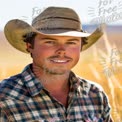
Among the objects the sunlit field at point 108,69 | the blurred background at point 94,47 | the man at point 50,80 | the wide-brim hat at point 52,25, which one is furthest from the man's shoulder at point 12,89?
the sunlit field at point 108,69

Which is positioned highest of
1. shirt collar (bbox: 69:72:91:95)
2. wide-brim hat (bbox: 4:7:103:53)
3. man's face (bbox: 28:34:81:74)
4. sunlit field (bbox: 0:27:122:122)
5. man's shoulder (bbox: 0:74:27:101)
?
wide-brim hat (bbox: 4:7:103:53)

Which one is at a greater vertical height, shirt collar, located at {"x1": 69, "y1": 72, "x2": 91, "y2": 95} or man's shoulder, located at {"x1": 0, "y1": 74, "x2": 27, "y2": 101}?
man's shoulder, located at {"x1": 0, "y1": 74, "x2": 27, "y2": 101}

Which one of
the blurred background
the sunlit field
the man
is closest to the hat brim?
the man

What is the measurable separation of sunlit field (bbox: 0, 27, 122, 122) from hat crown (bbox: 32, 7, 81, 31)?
71 centimetres

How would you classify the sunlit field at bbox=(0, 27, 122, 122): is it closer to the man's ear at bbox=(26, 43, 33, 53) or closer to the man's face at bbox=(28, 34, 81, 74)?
the man's ear at bbox=(26, 43, 33, 53)

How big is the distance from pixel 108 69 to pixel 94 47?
0.23 m

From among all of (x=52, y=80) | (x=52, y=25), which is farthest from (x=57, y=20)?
(x=52, y=80)

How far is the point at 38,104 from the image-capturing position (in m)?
1.68

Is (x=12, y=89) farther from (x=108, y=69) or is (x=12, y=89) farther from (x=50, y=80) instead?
(x=108, y=69)

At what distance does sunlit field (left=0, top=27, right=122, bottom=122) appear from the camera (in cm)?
250

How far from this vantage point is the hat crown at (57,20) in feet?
5.59

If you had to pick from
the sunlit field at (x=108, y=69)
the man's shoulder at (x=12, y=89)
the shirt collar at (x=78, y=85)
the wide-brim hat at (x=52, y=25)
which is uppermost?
the wide-brim hat at (x=52, y=25)

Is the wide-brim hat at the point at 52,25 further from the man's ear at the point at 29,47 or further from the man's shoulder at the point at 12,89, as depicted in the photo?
the man's shoulder at the point at 12,89

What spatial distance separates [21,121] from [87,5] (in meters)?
1.06
